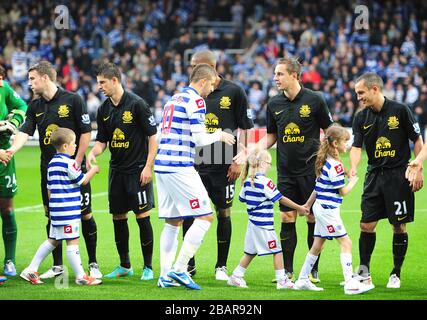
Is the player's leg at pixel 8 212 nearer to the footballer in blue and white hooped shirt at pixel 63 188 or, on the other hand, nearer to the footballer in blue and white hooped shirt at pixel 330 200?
the footballer in blue and white hooped shirt at pixel 63 188

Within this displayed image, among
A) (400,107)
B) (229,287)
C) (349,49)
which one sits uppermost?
(349,49)

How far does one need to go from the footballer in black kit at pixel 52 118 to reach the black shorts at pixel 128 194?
0.32 m

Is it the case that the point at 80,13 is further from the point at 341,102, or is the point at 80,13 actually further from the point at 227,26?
the point at 341,102

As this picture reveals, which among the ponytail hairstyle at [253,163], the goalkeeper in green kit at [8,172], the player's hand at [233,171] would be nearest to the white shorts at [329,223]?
the ponytail hairstyle at [253,163]

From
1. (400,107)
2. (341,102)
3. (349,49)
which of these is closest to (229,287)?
(400,107)

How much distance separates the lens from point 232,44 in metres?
33.9

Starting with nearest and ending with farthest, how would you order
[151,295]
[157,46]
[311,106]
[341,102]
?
[151,295]
[311,106]
[341,102]
[157,46]

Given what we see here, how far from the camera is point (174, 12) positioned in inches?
1398

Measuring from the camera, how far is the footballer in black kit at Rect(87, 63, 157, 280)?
988 centimetres

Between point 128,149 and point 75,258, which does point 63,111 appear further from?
point 75,258

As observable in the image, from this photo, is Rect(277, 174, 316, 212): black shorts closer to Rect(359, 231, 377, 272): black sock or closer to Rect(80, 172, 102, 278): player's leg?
Rect(359, 231, 377, 272): black sock

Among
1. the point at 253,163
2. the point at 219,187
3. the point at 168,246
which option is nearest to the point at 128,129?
the point at 219,187

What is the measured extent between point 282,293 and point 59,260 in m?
2.80

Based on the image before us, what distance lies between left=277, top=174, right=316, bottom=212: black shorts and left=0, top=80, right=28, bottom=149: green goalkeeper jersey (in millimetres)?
3212
